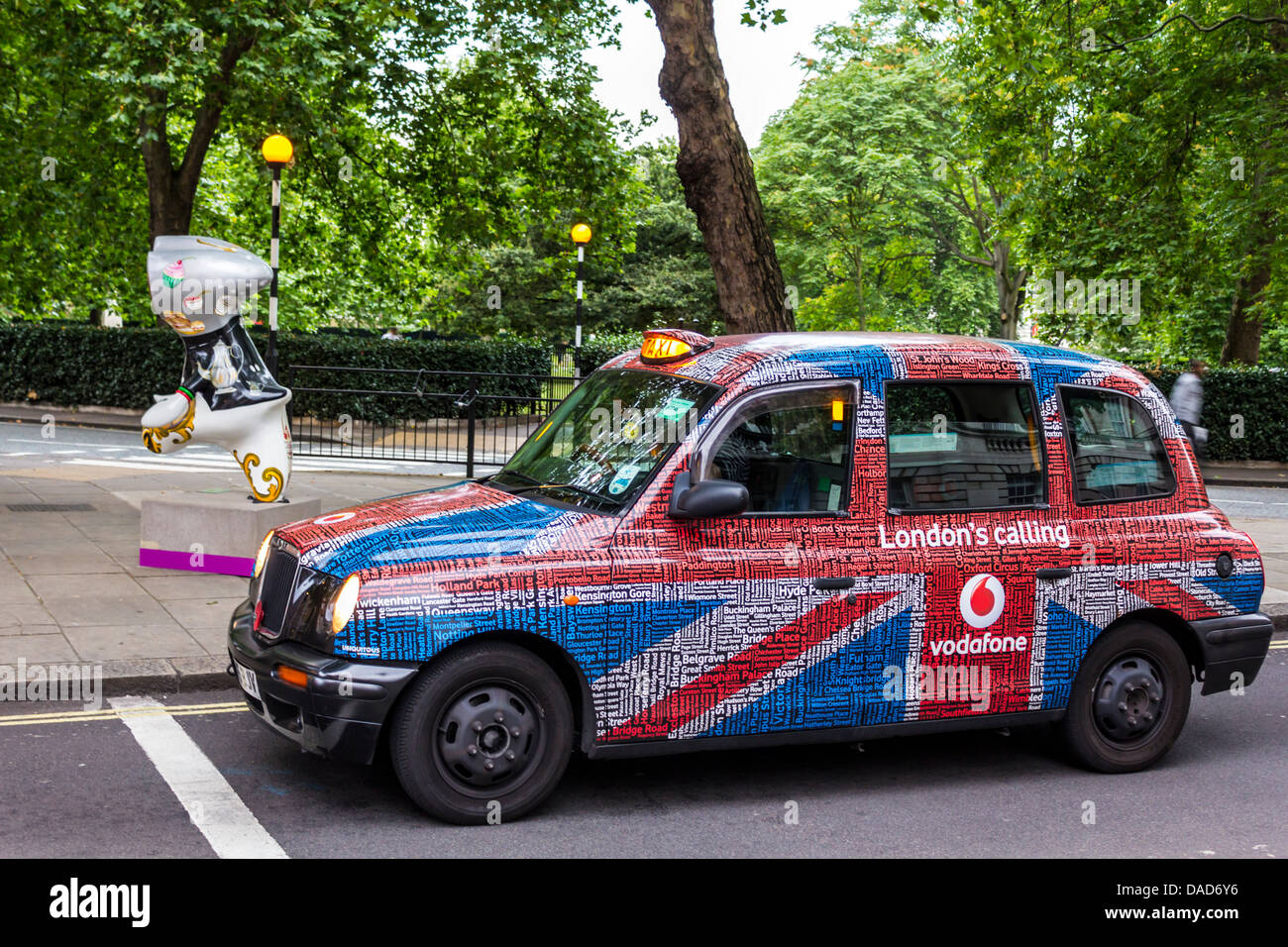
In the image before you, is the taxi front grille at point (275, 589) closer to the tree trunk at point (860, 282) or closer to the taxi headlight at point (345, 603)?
the taxi headlight at point (345, 603)

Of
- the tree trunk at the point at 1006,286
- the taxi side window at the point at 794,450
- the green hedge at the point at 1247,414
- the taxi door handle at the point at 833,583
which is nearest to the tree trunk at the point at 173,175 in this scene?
the green hedge at the point at 1247,414

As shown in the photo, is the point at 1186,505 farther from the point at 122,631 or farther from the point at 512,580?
the point at 122,631

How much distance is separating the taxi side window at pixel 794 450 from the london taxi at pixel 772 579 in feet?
0.03

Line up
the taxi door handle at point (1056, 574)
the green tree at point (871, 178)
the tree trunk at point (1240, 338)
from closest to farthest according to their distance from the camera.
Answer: the taxi door handle at point (1056, 574), the tree trunk at point (1240, 338), the green tree at point (871, 178)

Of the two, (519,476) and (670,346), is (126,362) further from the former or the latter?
(670,346)

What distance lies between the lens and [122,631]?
7.96 metres

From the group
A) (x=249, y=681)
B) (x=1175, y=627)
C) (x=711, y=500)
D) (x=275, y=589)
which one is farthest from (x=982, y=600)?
(x=249, y=681)

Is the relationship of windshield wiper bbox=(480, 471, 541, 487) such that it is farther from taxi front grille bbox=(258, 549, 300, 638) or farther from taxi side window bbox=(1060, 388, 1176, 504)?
taxi side window bbox=(1060, 388, 1176, 504)

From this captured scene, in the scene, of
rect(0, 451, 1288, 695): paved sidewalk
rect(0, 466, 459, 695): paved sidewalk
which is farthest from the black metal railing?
rect(0, 466, 459, 695): paved sidewalk

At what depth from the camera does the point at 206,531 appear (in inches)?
394

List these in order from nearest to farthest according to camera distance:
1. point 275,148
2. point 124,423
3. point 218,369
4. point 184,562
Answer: point 218,369 → point 184,562 → point 275,148 → point 124,423

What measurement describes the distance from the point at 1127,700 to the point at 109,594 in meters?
6.54

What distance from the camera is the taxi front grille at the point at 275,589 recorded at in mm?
5320

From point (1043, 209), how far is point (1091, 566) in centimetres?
2094
